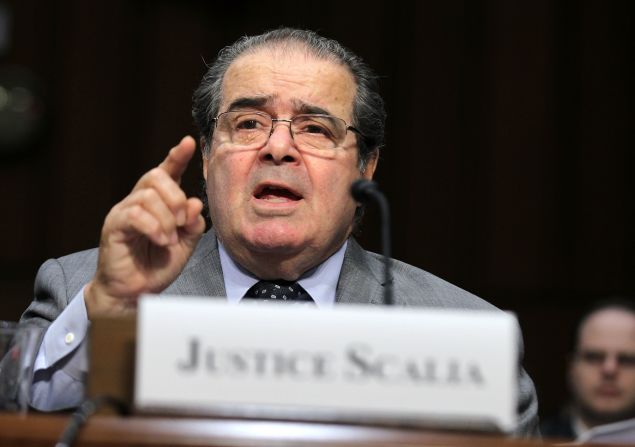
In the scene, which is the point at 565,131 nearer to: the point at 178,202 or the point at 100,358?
the point at 178,202

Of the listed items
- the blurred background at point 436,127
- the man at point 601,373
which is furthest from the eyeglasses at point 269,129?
the blurred background at point 436,127

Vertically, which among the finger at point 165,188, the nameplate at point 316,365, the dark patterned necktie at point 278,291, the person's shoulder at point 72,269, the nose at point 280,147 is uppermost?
the nose at point 280,147

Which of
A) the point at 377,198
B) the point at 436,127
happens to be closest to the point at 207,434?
the point at 377,198

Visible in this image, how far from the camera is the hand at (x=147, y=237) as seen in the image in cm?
169

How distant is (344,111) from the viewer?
2.44 metres

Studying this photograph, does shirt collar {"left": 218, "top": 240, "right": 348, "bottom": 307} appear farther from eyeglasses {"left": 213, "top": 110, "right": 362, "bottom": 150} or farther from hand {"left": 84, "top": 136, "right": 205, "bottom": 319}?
hand {"left": 84, "top": 136, "right": 205, "bottom": 319}

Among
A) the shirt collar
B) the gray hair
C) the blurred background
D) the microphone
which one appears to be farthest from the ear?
the blurred background

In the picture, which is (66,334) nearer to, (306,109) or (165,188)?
(165,188)

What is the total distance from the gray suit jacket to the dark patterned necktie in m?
0.07

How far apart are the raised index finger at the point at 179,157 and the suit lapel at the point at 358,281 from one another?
0.65 meters

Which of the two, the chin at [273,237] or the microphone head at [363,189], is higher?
the microphone head at [363,189]

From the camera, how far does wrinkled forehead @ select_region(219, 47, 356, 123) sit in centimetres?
234

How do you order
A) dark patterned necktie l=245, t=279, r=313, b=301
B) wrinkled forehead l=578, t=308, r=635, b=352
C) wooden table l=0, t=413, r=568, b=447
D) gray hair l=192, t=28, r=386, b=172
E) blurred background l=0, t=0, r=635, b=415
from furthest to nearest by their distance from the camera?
blurred background l=0, t=0, r=635, b=415 → wrinkled forehead l=578, t=308, r=635, b=352 → gray hair l=192, t=28, r=386, b=172 → dark patterned necktie l=245, t=279, r=313, b=301 → wooden table l=0, t=413, r=568, b=447

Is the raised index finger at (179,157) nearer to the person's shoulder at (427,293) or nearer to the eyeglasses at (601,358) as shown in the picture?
the person's shoulder at (427,293)
